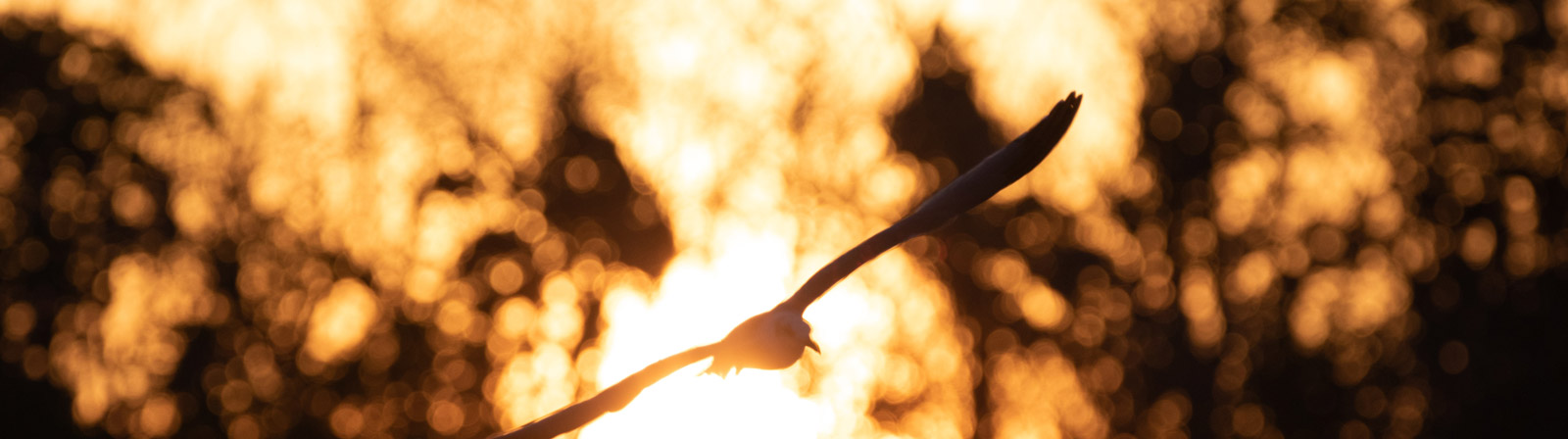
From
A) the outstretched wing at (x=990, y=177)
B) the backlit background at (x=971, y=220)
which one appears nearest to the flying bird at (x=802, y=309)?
the outstretched wing at (x=990, y=177)

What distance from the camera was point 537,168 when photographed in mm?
15094

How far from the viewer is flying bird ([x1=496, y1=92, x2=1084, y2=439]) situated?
1604 millimetres

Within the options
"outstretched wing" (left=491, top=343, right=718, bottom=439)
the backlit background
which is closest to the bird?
"outstretched wing" (left=491, top=343, right=718, bottom=439)

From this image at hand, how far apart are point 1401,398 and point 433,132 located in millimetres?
11763

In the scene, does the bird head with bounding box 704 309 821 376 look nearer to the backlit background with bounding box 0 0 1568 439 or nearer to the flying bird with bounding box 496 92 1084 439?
the flying bird with bounding box 496 92 1084 439

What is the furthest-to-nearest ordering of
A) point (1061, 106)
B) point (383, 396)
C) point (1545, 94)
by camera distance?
point (383, 396) < point (1545, 94) < point (1061, 106)

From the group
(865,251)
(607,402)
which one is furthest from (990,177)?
(607,402)

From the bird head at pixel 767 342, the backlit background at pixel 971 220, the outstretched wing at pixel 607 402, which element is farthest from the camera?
the backlit background at pixel 971 220

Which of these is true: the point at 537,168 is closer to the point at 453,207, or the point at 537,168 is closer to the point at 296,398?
the point at 453,207

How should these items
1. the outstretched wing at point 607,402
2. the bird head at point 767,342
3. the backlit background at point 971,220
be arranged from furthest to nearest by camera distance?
the backlit background at point 971,220 < the bird head at point 767,342 < the outstretched wing at point 607,402

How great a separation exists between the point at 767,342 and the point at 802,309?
0.07 metres

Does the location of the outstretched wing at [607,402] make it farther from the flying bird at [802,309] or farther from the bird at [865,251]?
the bird at [865,251]

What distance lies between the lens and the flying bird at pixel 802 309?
63.2 inches

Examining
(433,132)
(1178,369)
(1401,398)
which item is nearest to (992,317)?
(1178,369)
